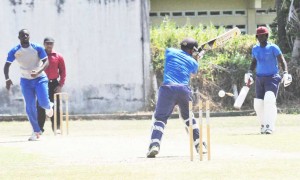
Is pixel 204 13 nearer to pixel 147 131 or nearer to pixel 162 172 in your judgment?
pixel 147 131

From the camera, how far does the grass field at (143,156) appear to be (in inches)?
417

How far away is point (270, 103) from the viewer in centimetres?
1802

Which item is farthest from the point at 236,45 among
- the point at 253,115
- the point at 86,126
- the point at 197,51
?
the point at 197,51

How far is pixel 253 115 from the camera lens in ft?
85.0

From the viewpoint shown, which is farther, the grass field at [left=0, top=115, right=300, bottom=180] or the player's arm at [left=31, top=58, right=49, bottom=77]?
the player's arm at [left=31, top=58, right=49, bottom=77]

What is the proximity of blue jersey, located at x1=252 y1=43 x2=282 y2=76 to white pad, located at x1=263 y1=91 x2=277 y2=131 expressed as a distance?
427 millimetres

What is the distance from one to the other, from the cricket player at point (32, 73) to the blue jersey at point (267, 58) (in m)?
4.11

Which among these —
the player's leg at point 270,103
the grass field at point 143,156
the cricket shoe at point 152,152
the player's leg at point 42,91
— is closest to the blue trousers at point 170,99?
the grass field at point 143,156

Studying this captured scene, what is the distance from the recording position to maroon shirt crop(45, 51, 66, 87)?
19.2m

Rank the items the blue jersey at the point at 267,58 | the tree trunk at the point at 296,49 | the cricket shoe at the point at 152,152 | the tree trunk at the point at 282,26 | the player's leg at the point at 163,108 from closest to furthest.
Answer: the cricket shoe at the point at 152,152 → the player's leg at the point at 163,108 → the blue jersey at the point at 267,58 → the tree trunk at the point at 296,49 → the tree trunk at the point at 282,26

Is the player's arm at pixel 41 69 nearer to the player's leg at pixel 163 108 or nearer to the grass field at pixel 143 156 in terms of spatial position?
the grass field at pixel 143 156

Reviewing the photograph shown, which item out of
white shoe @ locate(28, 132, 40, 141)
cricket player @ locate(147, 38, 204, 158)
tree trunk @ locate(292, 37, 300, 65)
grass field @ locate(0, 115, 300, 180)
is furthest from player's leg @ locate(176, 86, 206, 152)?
tree trunk @ locate(292, 37, 300, 65)

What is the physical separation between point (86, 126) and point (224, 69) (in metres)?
6.80

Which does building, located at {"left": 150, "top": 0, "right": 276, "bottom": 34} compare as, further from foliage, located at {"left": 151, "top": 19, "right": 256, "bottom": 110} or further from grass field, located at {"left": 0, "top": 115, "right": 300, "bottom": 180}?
grass field, located at {"left": 0, "top": 115, "right": 300, "bottom": 180}
